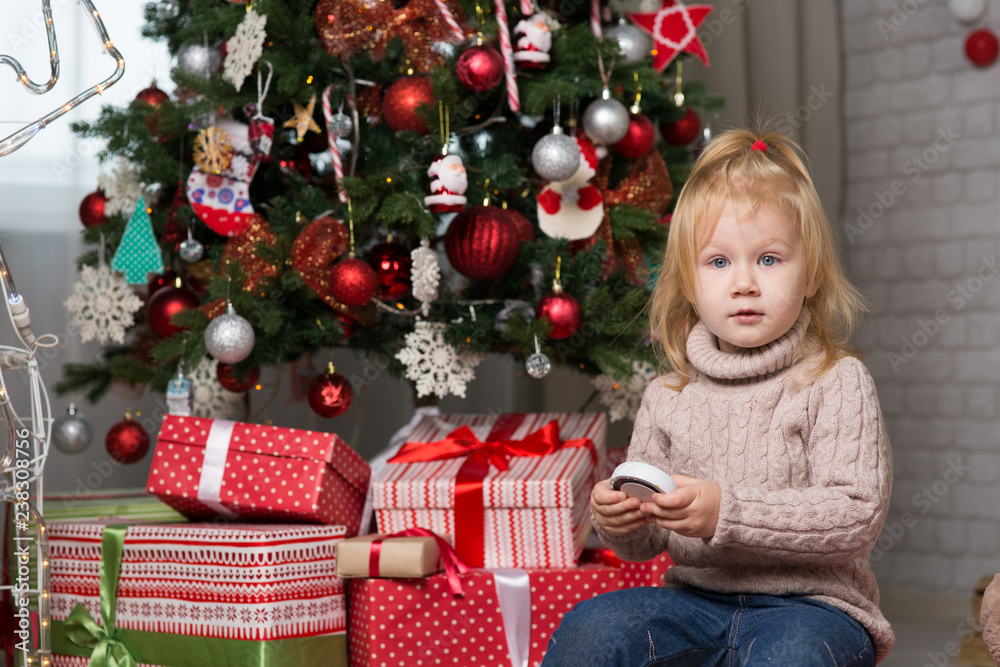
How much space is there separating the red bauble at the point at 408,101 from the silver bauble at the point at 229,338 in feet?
1.27

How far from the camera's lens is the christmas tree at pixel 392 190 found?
1.50 metres

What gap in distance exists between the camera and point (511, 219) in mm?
1476

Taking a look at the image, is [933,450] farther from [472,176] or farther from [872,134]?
[472,176]

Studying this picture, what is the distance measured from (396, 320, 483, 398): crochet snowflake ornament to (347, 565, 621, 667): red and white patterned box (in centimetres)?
31

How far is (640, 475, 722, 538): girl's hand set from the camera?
90 centimetres

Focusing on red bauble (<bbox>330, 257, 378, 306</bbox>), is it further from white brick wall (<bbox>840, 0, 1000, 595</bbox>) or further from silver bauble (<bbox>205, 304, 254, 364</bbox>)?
white brick wall (<bbox>840, 0, 1000, 595</bbox>)

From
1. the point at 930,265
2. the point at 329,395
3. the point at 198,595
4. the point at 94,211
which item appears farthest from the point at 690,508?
the point at 930,265

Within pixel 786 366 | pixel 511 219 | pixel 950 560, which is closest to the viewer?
pixel 786 366

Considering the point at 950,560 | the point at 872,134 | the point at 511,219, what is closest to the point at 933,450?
the point at 950,560

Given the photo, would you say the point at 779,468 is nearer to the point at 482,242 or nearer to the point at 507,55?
the point at 482,242

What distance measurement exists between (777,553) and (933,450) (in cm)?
167

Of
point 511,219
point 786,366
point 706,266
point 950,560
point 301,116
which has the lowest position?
point 950,560

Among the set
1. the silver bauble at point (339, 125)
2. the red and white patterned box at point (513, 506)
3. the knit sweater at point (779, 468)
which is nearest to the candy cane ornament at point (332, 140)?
the silver bauble at point (339, 125)

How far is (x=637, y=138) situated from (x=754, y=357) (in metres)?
0.66
